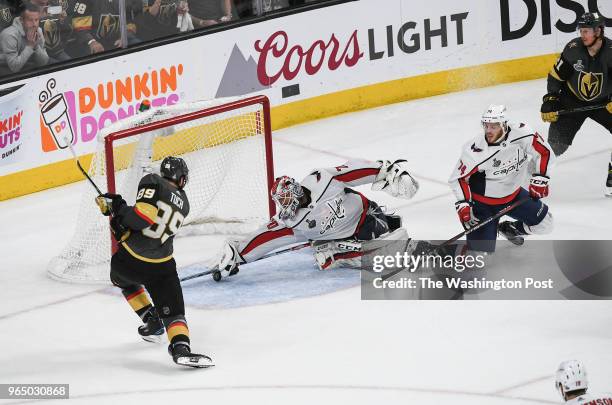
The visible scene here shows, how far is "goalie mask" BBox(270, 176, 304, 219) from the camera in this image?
804 centimetres

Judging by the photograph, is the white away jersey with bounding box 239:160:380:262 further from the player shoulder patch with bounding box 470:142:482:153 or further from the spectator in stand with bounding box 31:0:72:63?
the spectator in stand with bounding box 31:0:72:63

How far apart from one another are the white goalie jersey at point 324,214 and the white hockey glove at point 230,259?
3 cm

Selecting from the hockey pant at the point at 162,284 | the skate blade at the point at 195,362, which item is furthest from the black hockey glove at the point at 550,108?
the skate blade at the point at 195,362

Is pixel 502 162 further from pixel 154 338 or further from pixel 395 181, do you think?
pixel 154 338

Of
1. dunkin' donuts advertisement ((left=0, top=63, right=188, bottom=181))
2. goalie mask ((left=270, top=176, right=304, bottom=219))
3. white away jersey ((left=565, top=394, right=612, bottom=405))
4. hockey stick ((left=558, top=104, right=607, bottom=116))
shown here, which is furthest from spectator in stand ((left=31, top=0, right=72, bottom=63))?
white away jersey ((left=565, top=394, right=612, bottom=405))

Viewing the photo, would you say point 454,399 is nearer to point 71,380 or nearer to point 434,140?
point 71,380

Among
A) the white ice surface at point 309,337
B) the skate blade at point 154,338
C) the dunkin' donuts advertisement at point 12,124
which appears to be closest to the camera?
the white ice surface at point 309,337

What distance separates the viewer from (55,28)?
9.97 m

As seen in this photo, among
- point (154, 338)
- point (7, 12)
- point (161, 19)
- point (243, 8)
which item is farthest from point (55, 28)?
point (154, 338)

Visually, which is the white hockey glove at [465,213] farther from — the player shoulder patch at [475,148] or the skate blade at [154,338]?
the skate blade at [154,338]

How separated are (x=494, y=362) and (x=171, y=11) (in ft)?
15.1

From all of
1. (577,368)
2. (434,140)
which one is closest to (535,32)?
(434,140)

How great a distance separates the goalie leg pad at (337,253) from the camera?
8.30 meters

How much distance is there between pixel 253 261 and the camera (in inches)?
334
